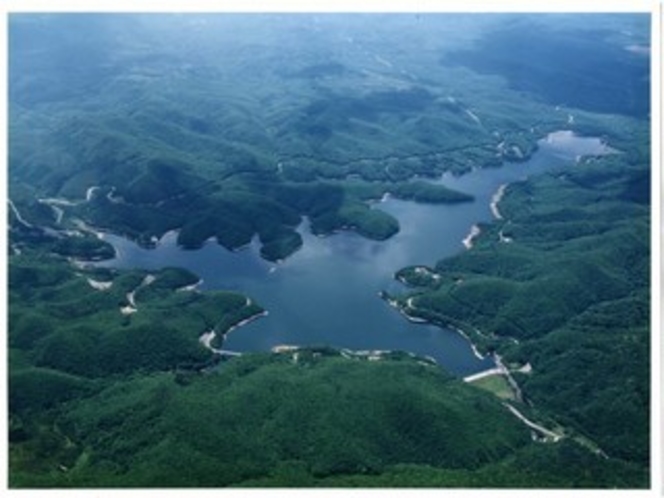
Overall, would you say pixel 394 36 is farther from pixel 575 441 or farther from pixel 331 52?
pixel 575 441

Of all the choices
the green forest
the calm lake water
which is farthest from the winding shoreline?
the green forest

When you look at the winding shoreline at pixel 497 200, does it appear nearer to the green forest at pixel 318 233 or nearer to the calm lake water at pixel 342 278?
the calm lake water at pixel 342 278

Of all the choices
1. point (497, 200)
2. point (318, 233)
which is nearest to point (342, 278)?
point (318, 233)

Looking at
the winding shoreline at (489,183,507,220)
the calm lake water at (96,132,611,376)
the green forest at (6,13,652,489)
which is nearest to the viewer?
the green forest at (6,13,652,489)

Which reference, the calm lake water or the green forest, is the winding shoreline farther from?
the green forest

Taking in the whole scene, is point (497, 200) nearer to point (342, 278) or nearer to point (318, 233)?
point (318, 233)

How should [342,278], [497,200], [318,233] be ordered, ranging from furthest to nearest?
1. [497,200]
2. [318,233]
3. [342,278]

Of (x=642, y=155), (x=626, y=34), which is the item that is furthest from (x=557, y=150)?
(x=626, y=34)
